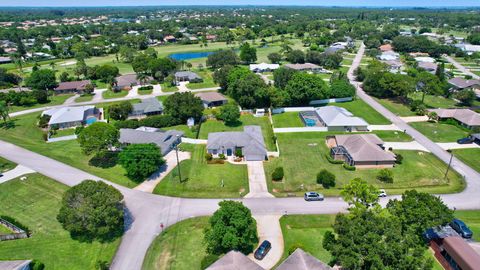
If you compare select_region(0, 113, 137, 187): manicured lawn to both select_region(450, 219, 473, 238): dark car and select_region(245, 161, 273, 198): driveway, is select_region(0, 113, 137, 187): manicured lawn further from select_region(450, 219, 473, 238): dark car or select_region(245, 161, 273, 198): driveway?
select_region(450, 219, 473, 238): dark car

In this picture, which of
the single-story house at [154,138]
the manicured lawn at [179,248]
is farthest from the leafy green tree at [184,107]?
the manicured lawn at [179,248]

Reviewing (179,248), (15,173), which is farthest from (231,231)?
(15,173)

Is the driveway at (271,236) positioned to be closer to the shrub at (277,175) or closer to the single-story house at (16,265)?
the shrub at (277,175)

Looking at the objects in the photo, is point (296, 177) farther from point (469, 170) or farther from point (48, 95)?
point (48, 95)

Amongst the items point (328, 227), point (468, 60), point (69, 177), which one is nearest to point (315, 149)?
point (328, 227)

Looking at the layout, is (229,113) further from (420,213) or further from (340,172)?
(420,213)
